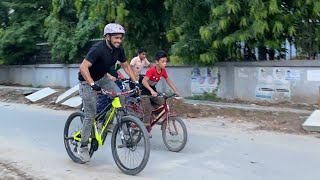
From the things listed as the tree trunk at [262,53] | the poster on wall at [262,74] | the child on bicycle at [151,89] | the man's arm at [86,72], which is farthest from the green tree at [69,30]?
the man's arm at [86,72]

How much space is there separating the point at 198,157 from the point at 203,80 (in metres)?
6.59

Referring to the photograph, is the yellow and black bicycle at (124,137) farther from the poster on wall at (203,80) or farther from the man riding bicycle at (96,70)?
the poster on wall at (203,80)

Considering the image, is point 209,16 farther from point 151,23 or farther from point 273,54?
point 151,23

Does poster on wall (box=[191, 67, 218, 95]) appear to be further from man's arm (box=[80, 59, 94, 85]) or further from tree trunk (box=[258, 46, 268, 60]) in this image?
man's arm (box=[80, 59, 94, 85])

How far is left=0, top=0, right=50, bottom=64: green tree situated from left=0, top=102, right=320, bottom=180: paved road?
992 centimetres

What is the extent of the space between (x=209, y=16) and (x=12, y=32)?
32.1ft

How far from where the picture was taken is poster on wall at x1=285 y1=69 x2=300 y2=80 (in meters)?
11.6

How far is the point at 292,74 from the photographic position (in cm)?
1171

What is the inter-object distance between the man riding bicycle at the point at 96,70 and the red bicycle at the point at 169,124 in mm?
980

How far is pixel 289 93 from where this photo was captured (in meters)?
11.8

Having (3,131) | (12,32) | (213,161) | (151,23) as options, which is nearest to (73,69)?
(12,32)

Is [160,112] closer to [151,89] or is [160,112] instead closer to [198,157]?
[151,89]

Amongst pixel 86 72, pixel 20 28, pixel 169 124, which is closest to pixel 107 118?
pixel 86 72

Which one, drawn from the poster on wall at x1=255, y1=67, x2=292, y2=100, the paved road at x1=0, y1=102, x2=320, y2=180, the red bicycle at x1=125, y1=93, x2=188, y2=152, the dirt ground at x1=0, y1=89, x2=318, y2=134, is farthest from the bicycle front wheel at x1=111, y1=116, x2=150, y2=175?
the poster on wall at x1=255, y1=67, x2=292, y2=100
